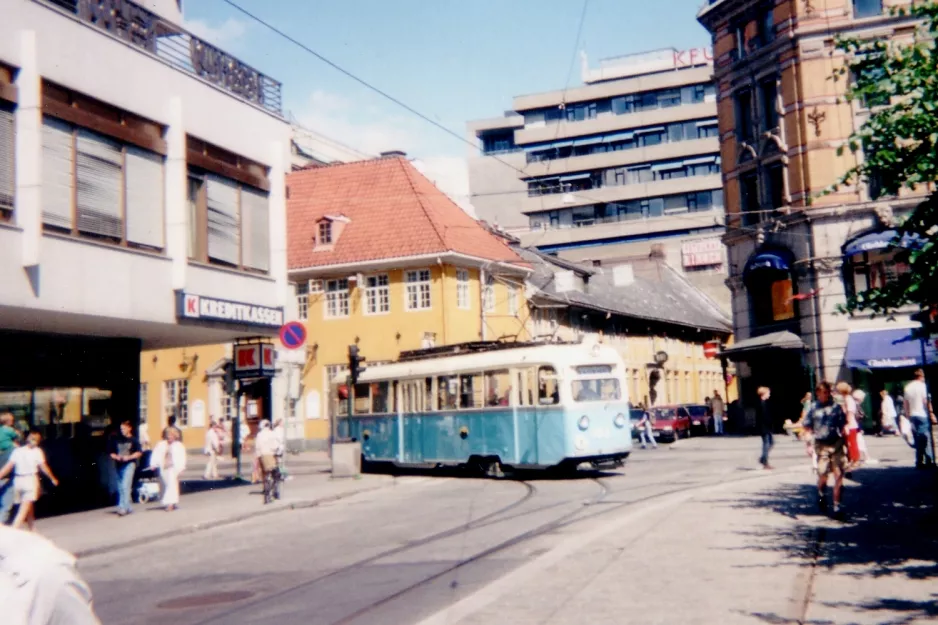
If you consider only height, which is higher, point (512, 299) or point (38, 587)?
point (512, 299)

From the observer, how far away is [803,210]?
37.2m

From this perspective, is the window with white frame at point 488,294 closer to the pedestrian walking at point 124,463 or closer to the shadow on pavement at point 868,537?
the pedestrian walking at point 124,463

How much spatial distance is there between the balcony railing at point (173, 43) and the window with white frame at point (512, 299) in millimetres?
21662

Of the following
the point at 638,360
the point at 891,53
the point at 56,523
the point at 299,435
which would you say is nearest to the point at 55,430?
the point at 56,523

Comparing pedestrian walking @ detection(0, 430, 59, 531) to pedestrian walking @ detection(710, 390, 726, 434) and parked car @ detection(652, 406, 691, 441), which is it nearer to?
parked car @ detection(652, 406, 691, 441)

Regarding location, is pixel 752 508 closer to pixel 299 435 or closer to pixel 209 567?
pixel 209 567

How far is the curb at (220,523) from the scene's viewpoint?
14102mm

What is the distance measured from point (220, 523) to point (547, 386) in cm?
818

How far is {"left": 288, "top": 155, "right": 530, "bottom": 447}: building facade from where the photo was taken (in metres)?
39.8

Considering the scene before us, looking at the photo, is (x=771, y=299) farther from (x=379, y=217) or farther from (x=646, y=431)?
(x=379, y=217)

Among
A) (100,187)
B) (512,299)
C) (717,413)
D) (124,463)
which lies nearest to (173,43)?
(100,187)

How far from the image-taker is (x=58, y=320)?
17.1 metres

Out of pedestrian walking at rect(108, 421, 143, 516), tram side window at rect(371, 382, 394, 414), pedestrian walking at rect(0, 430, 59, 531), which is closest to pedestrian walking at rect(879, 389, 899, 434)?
tram side window at rect(371, 382, 394, 414)

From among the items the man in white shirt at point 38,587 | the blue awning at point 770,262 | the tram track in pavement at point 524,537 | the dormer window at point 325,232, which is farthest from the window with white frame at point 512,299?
the man in white shirt at point 38,587
